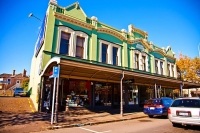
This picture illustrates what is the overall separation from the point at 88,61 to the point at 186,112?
940 cm

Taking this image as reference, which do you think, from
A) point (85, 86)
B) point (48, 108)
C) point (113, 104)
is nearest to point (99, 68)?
point (85, 86)

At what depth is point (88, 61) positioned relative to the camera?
14.1 metres

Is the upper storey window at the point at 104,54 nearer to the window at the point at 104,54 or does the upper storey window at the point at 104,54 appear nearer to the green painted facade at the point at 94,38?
the window at the point at 104,54

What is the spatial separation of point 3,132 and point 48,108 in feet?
17.2

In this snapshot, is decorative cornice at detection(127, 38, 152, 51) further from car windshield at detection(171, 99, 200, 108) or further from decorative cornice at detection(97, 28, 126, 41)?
car windshield at detection(171, 99, 200, 108)

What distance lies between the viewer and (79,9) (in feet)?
48.4

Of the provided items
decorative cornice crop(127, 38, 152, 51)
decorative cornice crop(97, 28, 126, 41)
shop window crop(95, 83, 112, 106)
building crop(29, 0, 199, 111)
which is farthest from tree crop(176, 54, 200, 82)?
shop window crop(95, 83, 112, 106)

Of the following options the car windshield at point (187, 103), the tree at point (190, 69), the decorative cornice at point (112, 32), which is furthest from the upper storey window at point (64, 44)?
the tree at point (190, 69)

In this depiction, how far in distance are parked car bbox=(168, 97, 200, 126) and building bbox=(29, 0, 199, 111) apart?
17.1 ft

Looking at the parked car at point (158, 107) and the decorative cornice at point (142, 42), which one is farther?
the decorative cornice at point (142, 42)

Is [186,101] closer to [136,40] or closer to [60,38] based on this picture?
[60,38]

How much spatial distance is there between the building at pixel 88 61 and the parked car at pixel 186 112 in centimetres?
521

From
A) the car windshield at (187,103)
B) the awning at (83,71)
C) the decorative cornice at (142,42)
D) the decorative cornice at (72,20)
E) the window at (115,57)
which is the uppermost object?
the decorative cornice at (72,20)

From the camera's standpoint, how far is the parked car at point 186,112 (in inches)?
260
